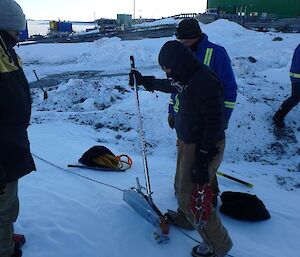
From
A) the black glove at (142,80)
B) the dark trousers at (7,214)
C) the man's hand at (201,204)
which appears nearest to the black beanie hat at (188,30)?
the black glove at (142,80)

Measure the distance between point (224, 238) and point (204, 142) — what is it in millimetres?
955

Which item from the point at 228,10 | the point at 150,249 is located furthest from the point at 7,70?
the point at 228,10

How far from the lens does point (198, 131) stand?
3062 mm

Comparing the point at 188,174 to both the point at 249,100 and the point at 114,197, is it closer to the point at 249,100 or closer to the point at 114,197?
the point at 114,197

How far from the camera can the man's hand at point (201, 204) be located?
303 cm

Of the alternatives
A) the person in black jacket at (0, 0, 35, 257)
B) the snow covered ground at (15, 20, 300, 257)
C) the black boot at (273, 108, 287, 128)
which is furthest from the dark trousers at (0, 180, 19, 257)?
the black boot at (273, 108, 287, 128)

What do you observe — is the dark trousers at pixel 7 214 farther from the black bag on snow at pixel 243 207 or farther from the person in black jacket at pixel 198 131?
the black bag on snow at pixel 243 207

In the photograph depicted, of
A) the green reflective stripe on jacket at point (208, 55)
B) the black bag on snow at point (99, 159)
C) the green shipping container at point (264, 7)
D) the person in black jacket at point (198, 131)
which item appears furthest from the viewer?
the green shipping container at point (264, 7)

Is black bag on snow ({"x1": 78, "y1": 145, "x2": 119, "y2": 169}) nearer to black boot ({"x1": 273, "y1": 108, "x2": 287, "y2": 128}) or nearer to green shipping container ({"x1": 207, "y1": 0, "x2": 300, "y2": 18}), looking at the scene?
black boot ({"x1": 273, "y1": 108, "x2": 287, "y2": 128})

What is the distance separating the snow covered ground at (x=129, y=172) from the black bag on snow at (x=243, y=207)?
104 millimetres

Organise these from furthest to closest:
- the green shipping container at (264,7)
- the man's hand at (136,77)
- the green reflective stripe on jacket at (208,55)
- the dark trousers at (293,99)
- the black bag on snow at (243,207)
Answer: the green shipping container at (264,7)
the dark trousers at (293,99)
the black bag on snow at (243,207)
the man's hand at (136,77)
the green reflective stripe on jacket at (208,55)

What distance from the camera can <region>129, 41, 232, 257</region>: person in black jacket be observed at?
289 centimetres

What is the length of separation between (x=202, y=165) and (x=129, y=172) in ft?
9.20

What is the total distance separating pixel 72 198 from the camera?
4.52 meters
